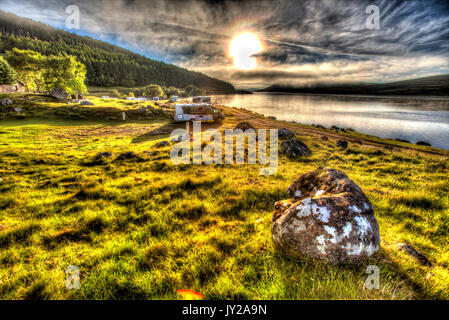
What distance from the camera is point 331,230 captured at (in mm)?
2975

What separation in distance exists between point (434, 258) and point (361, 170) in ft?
34.7

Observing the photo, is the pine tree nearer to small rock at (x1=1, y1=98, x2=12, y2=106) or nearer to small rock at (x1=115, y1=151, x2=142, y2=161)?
small rock at (x1=1, y1=98, x2=12, y2=106)

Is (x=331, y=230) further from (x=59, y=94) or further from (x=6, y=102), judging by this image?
(x=59, y=94)

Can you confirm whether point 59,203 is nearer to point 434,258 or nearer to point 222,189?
point 222,189

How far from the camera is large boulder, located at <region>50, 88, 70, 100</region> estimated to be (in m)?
48.0

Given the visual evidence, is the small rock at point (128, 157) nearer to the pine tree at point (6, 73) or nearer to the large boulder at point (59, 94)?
the large boulder at point (59, 94)

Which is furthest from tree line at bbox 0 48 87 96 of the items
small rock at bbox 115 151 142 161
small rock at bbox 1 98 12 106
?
small rock at bbox 115 151 142 161

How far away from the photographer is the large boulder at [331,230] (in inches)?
114

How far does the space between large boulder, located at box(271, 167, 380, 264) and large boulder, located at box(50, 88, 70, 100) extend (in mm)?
67169

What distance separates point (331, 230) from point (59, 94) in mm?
71744

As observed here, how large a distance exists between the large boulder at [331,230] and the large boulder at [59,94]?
6717cm

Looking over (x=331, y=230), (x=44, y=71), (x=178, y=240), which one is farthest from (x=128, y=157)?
(x=44, y=71)

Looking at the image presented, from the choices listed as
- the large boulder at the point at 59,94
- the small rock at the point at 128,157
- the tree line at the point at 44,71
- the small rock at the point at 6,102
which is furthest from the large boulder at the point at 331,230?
the tree line at the point at 44,71
